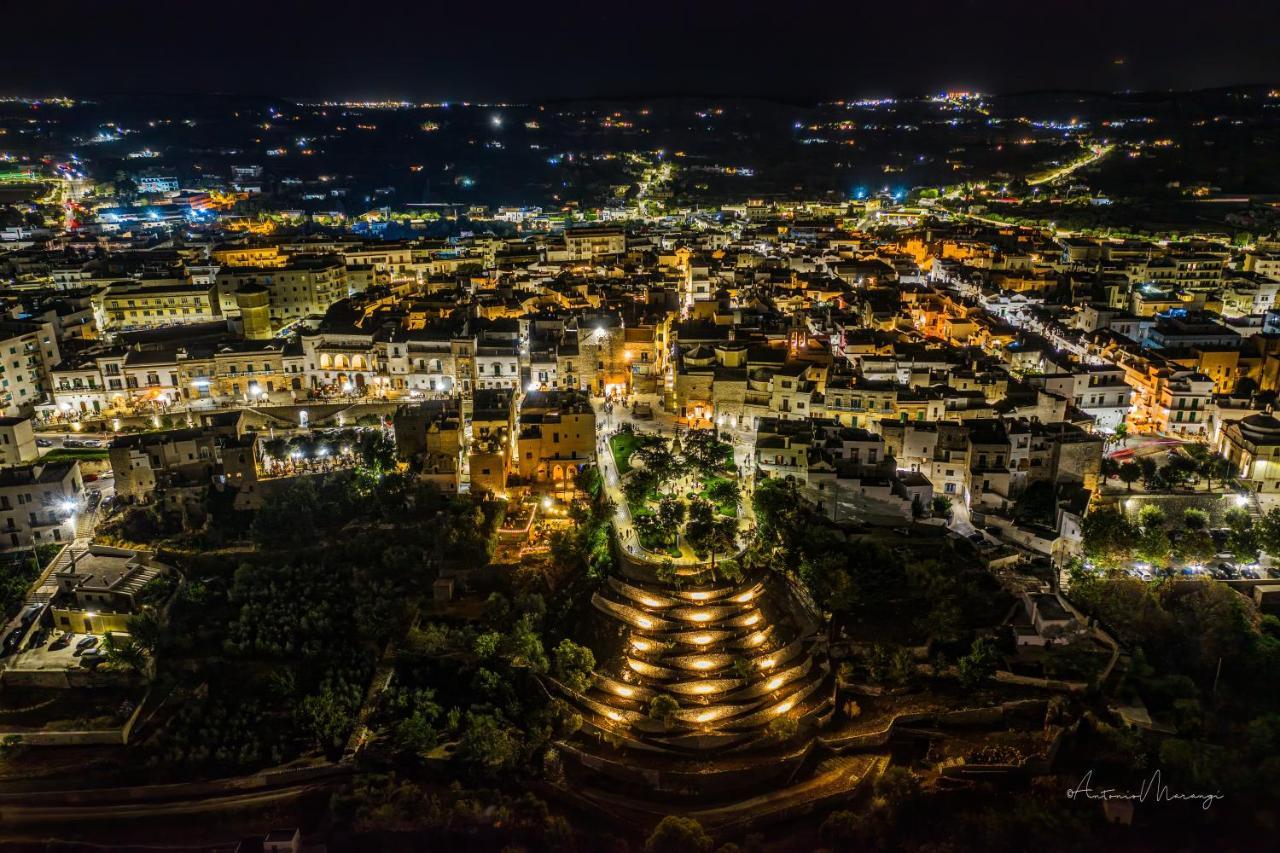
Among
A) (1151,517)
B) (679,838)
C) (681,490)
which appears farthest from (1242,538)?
(679,838)

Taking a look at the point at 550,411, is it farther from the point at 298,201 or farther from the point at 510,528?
the point at 298,201

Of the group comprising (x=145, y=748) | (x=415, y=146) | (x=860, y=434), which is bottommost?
(x=145, y=748)

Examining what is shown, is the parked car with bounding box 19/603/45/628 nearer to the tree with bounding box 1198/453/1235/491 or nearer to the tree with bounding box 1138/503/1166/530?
the tree with bounding box 1138/503/1166/530

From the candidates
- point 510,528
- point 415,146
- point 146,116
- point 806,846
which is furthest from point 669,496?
point 146,116

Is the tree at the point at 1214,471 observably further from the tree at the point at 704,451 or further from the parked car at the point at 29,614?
the parked car at the point at 29,614

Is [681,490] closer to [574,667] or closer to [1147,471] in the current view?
[574,667]

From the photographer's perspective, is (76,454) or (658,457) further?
(76,454)
